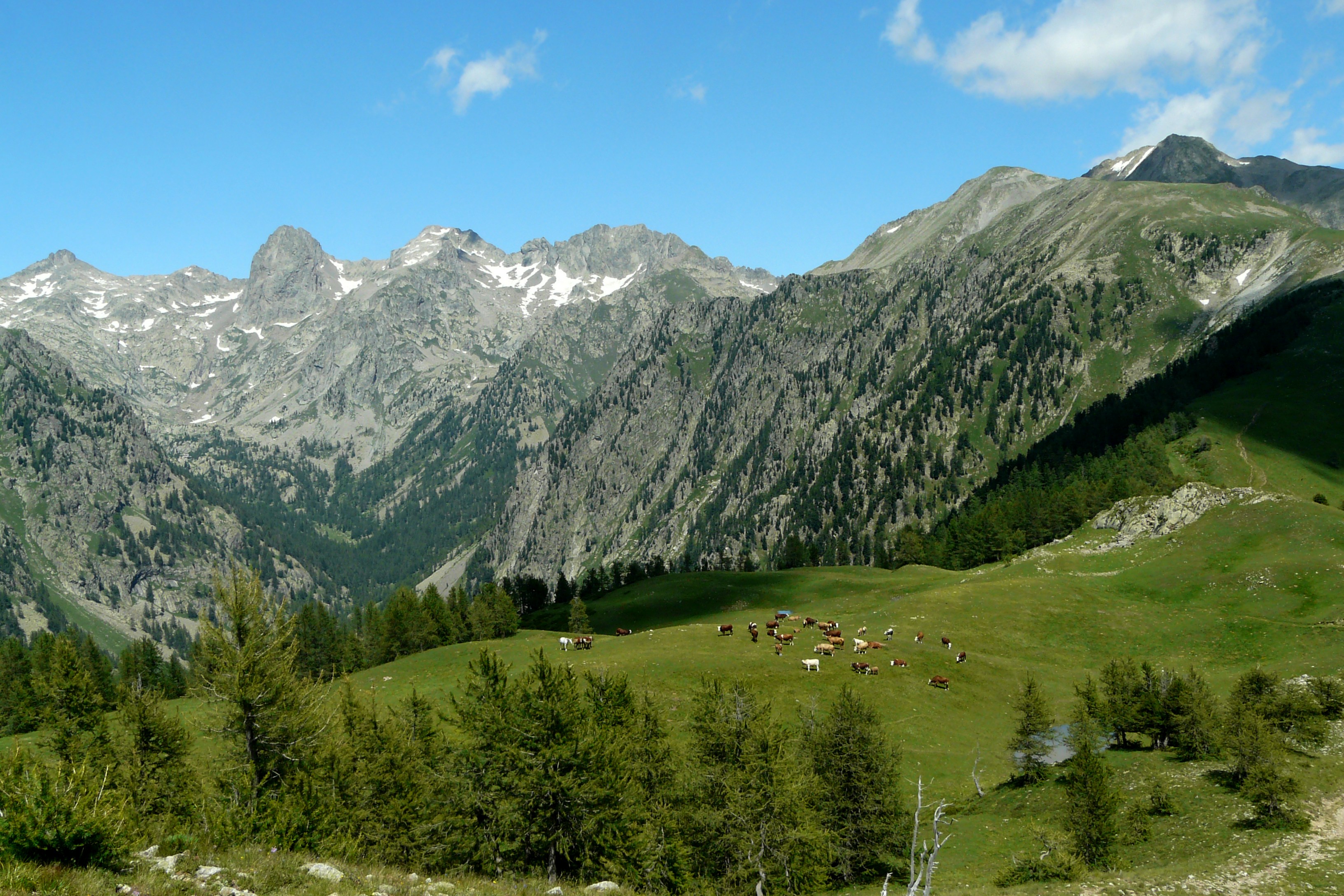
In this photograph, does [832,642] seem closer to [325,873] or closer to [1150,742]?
[1150,742]

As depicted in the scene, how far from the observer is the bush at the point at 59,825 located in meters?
16.3

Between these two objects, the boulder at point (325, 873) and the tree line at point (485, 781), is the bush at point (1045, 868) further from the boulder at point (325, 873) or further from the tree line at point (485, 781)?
the boulder at point (325, 873)

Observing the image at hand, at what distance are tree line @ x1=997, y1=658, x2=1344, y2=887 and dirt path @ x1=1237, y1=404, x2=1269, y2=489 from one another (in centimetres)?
8375

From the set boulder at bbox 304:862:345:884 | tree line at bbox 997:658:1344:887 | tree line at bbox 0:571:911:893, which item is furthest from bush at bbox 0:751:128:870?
tree line at bbox 997:658:1344:887

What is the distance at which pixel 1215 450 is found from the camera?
481 ft

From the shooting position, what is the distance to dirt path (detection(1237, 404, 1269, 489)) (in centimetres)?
13525

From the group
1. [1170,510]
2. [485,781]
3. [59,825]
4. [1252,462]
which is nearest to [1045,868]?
[485,781]

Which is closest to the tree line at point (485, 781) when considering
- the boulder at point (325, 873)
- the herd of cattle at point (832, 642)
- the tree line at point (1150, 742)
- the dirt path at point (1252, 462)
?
the boulder at point (325, 873)

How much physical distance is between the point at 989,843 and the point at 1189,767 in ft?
51.8

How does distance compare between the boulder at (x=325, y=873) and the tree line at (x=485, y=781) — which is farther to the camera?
the tree line at (x=485, y=781)

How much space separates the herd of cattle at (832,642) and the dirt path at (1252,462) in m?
81.6

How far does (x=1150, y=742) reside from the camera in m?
62.9

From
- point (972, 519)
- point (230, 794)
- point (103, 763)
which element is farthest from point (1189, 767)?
point (972, 519)

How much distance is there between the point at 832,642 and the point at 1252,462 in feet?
349
